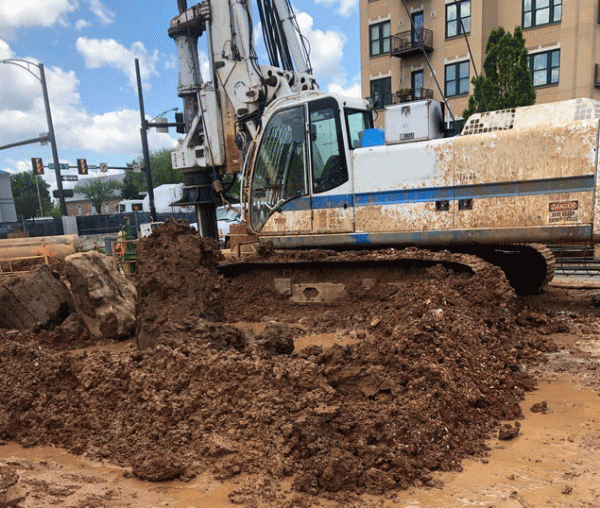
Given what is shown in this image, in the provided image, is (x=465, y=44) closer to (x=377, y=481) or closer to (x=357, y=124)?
(x=357, y=124)

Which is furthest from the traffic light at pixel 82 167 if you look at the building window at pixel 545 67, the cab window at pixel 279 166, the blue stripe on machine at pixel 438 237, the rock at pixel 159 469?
the rock at pixel 159 469

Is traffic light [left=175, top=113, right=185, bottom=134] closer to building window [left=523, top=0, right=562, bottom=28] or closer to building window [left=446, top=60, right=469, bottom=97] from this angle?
building window [left=446, top=60, right=469, bottom=97]

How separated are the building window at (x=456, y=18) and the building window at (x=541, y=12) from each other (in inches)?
92.1

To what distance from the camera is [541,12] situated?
21.7 meters

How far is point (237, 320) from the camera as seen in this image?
746cm

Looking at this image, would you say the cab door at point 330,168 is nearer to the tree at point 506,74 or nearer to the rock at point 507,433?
the rock at point 507,433

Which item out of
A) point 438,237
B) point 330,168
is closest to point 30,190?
point 330,168

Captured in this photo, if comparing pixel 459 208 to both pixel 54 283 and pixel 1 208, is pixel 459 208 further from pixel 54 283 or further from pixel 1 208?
pixel 1 208

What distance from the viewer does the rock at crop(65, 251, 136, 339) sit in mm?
7098

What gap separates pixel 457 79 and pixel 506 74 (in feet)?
19.7

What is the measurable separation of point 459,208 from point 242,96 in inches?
160

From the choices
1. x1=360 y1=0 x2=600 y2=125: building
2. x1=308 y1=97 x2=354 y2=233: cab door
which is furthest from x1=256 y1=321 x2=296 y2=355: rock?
x1=360 y1=0 x2=600 y2=125: building

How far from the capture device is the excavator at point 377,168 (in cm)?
577

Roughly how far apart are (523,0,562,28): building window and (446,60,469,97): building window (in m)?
2.97
